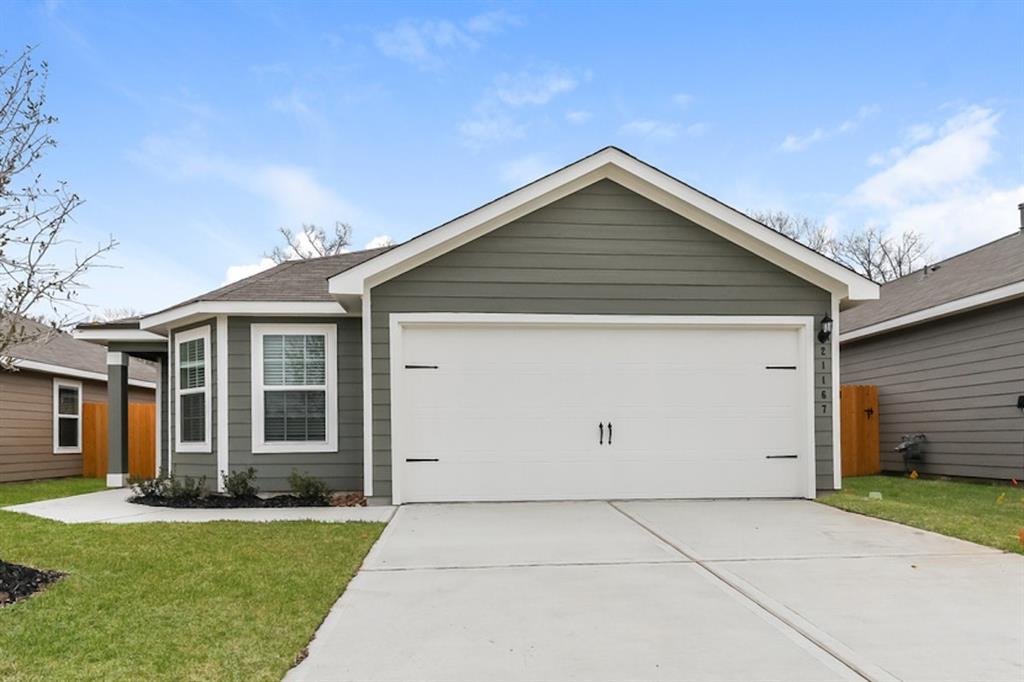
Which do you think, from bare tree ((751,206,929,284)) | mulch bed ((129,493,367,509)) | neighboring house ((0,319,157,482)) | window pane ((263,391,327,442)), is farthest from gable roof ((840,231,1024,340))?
bare tree ((751,206,929,284))

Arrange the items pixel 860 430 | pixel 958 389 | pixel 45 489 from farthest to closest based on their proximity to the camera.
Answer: pixel 860 430
pixel 45 489
pixel 958 389

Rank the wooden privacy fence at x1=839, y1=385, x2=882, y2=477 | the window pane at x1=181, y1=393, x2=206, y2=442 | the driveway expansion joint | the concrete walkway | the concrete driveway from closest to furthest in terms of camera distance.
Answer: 1. the driveway expansion joint
2. the concrete driveway
3. the concrete walkway
4. the window pane at x1=181, y1=393, x2=206, y2=442
5. the wooden privacy fence at x1=839, y1=385, x2=882, y2=477

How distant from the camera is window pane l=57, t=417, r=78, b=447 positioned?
14.7 metres

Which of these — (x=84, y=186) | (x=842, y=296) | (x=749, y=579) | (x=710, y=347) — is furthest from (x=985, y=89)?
(x=84, y=186)

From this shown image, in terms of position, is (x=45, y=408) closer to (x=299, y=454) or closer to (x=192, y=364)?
(x=192, y=364)

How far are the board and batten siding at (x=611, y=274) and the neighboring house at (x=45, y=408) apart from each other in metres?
8.82

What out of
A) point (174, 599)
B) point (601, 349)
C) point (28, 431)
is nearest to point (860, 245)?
point (601, 349)

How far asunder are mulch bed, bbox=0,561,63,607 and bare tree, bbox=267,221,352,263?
27.8 meters

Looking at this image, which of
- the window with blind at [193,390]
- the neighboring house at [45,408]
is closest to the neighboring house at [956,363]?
the window with blind at [193,390]

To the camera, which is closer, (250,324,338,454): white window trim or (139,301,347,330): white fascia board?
(139,301,347,330): white fascia board

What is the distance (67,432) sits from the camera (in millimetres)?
14930

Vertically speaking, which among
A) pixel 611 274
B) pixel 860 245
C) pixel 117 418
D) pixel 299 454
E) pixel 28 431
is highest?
pixel 860 245

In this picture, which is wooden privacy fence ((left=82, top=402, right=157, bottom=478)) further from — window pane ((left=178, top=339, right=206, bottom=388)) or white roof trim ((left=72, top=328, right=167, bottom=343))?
window pane ((left=178, top=339, right=206, bottom=388))

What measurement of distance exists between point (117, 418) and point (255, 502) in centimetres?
489
